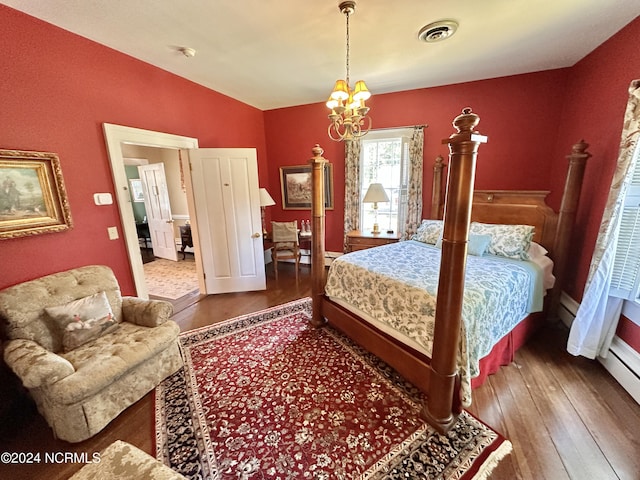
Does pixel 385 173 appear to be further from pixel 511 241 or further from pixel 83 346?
pixel 83 346

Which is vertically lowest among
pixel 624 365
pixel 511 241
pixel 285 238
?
pixel 624 365

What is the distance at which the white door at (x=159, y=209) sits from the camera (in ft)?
17.6

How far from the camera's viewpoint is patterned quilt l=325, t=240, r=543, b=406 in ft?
5.55

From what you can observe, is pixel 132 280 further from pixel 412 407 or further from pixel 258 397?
pixel 412 407

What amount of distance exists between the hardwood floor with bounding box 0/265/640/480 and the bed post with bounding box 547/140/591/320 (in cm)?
70

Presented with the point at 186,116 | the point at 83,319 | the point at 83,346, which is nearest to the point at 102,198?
the point at 83,319

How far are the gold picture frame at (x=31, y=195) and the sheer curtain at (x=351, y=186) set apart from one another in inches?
130

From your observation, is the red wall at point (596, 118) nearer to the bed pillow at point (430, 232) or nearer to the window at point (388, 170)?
the bed pillow at point (430, 232)

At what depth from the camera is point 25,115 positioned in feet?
6.50

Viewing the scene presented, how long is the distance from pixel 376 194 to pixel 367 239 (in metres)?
0.68

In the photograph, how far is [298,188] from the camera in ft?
15.6

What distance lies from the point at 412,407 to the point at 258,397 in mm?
1118

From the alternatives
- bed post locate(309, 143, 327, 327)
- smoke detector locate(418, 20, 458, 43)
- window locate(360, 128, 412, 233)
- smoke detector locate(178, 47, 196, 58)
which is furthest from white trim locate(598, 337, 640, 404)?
smoke detector locate(178, 47, 196, 58)

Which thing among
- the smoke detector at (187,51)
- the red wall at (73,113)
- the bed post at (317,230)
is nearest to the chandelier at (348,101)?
the bed post at (317,230)
